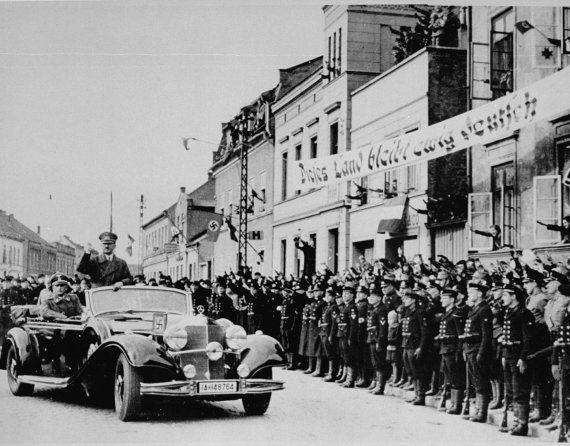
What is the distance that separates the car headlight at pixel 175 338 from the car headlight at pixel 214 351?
22 centimetres

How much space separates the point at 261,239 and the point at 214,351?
6504 mm

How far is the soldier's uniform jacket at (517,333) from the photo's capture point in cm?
720

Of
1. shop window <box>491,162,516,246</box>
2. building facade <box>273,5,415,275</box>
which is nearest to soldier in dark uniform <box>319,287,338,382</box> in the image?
shop window <box>491,162,516,246</box>

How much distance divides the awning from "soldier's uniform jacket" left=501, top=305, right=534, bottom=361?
6.60m

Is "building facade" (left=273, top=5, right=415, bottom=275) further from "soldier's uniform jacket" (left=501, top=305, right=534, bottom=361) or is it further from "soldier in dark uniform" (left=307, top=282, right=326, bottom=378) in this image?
"soldier's uniform jacket" (left=501, top=305, right=534, bottom=361)

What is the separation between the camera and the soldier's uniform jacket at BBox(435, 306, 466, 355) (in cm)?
823

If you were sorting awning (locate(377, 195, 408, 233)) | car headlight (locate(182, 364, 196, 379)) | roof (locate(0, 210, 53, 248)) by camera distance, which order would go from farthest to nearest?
1. awning (locate(377, 195, 408, 233))
2. roof (locate(0, 210, 53, 248))
3. car headlight (locate(182, 364, 196, 379))

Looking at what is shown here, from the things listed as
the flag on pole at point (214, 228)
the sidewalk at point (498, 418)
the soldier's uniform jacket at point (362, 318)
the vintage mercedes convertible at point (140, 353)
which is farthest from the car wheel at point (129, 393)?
the flag on pole at point (214, 228)

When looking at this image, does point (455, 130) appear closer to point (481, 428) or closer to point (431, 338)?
point (431, 338)

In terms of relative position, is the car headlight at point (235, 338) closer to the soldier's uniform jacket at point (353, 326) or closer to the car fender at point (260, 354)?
the car fender at point (260, 354)

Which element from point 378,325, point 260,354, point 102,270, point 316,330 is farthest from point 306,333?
point 260,354

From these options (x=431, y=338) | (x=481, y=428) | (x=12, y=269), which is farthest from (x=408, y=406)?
(x=12, y=269)

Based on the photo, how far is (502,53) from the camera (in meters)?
11.8

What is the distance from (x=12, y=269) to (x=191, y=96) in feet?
14.3
